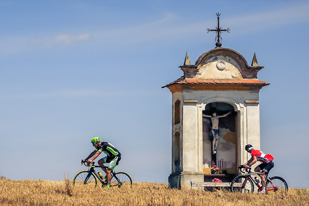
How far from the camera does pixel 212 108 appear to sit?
2495 centimetres

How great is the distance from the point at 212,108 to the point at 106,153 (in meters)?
5.65

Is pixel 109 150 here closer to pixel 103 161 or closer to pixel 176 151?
pixel 103 161

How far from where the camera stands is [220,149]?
990 inches

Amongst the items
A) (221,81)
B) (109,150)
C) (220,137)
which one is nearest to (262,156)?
(221,81)

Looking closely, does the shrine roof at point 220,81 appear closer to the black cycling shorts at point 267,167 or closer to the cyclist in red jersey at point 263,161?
the cyclist in red jersey at point 263,161

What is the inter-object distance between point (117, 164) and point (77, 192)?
334cm

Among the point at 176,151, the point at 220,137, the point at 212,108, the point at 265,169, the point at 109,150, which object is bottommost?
the point at 265,169

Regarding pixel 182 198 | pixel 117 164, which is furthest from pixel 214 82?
pixel 182 198

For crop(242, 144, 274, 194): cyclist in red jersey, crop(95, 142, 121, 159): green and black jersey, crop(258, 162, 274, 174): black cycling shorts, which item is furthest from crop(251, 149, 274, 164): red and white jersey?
crop(95, 142, 121, 159): green and black jersey

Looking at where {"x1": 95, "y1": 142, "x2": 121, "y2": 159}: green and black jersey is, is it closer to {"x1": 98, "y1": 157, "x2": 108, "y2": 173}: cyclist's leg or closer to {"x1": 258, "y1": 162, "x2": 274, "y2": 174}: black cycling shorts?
{"x1": 98, "y1": 157, "x2": 108, "y2": 173}: cyclist's leg

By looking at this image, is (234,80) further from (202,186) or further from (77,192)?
(77,192)

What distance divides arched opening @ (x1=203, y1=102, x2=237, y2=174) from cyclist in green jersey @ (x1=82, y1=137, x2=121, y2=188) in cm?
496

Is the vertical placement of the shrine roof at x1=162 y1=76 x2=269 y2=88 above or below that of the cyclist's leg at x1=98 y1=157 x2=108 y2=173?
above

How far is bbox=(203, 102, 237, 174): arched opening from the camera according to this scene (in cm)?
2473
